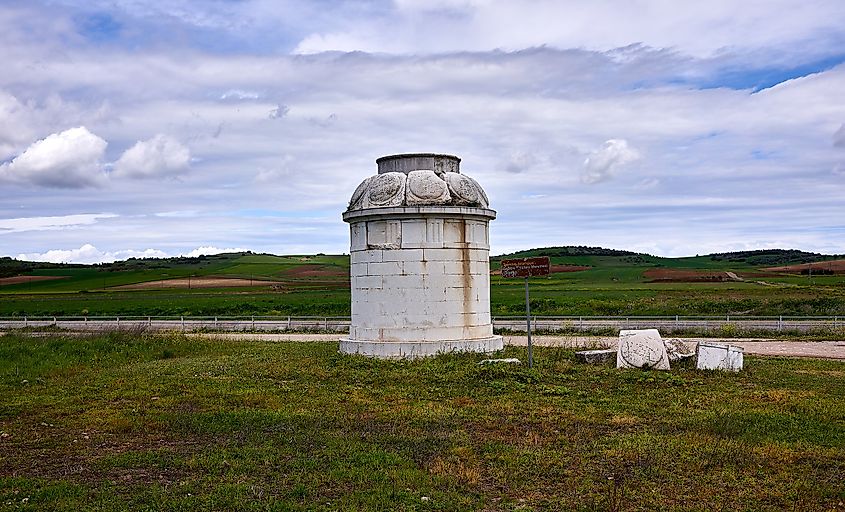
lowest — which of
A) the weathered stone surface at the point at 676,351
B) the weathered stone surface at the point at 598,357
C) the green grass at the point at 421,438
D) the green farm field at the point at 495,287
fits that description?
the green grass at the point at 421,438

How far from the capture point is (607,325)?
3241 centimetres

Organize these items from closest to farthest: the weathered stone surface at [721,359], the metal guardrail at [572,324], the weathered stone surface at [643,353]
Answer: the weathered stone surface at [721,359] → the weathered stone surface at [643,353] → the metal guardrail at [572,324]

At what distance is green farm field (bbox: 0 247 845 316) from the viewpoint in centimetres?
4466

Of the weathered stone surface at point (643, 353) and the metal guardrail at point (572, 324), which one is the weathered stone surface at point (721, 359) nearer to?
the weathered stone surface at point (643, 353)

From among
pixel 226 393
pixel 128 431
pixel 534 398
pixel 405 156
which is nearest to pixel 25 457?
pixel 128 431

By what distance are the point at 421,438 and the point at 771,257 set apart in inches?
3493

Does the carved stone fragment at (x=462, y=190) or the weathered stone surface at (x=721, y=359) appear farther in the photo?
the carved stone fragment at (x=462, y=190)

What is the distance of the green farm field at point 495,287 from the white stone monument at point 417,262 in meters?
22.8

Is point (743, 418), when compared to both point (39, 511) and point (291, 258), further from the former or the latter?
point (291, 258)

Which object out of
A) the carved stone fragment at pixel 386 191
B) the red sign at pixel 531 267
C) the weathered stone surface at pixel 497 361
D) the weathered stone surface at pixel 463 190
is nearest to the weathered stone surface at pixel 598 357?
the weathered stone surface at pixel 497 361

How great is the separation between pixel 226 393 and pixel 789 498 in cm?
882

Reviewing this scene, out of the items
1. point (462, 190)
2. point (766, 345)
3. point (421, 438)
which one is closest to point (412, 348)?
point (462, 190)

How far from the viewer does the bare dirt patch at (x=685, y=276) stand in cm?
6575

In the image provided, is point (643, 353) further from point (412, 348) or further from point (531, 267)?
point (412, 348)
